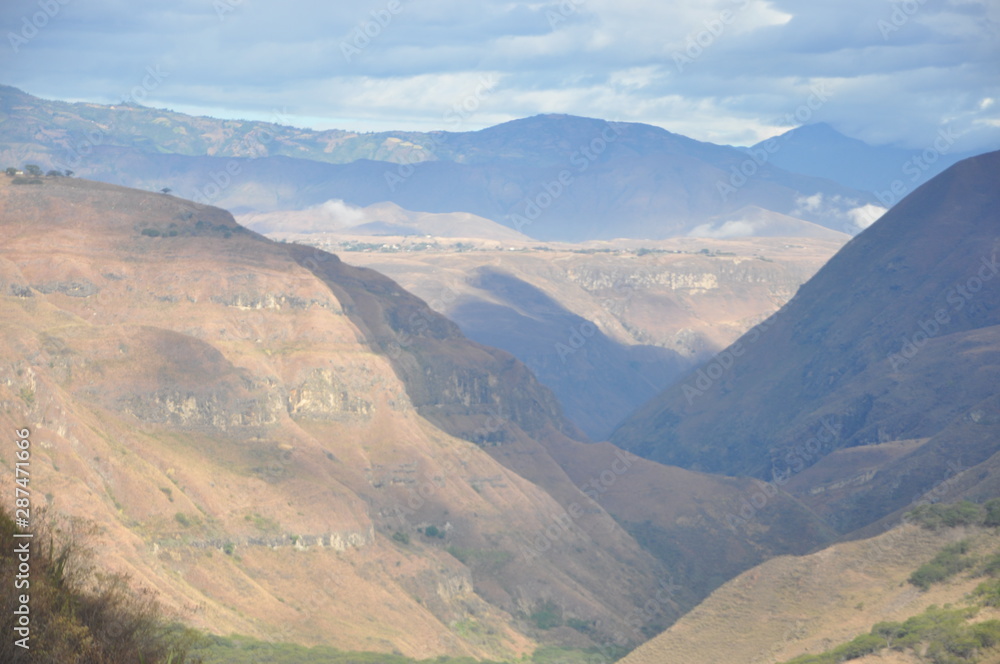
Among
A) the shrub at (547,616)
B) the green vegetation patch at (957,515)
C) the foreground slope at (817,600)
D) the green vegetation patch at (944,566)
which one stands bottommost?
the shrub at (547,616)

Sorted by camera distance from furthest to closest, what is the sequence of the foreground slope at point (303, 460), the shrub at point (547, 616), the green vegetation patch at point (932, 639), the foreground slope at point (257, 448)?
the shrub at point (547, 616)
the foreground slope at point (303, 460)
the foreground slope at point (257, 448)
the green vegetation patch at point (932, 639)

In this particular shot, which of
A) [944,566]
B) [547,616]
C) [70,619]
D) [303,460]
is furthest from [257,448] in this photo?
[70,619]

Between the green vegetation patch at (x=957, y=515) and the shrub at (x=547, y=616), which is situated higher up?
the green vegetation patch at (x=957, y=515)

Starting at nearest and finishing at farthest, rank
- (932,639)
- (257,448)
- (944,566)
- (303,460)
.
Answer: (932,639) < (944,566) < (257,448) < (303,460)

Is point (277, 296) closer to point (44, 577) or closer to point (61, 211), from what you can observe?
point (61, 211)

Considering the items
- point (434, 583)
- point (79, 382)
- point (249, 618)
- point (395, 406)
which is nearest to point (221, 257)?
point (395, 406)

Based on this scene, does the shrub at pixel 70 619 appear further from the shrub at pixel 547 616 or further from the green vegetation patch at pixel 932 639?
the shrub at pixel 547 616

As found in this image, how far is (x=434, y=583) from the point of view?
119750 mm

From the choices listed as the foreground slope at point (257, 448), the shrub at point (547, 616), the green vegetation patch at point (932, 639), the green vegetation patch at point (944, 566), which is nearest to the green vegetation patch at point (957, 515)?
the green vegetation patch at point (944, 566)

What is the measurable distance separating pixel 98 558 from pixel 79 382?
34.1 m

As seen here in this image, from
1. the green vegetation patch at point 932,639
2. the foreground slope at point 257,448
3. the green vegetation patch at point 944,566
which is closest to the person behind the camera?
the green vegetation patch at point 932,639

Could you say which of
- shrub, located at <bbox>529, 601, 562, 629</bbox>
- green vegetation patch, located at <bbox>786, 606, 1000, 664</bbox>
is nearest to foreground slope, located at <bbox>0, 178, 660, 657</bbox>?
shrub, located at <bbox>529, 601, 562, 629</bbox>

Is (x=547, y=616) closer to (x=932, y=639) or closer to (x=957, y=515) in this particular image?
(x=957, y=515)

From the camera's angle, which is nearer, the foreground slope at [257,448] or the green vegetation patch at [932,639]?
the green vegetation patch at [932,639]
